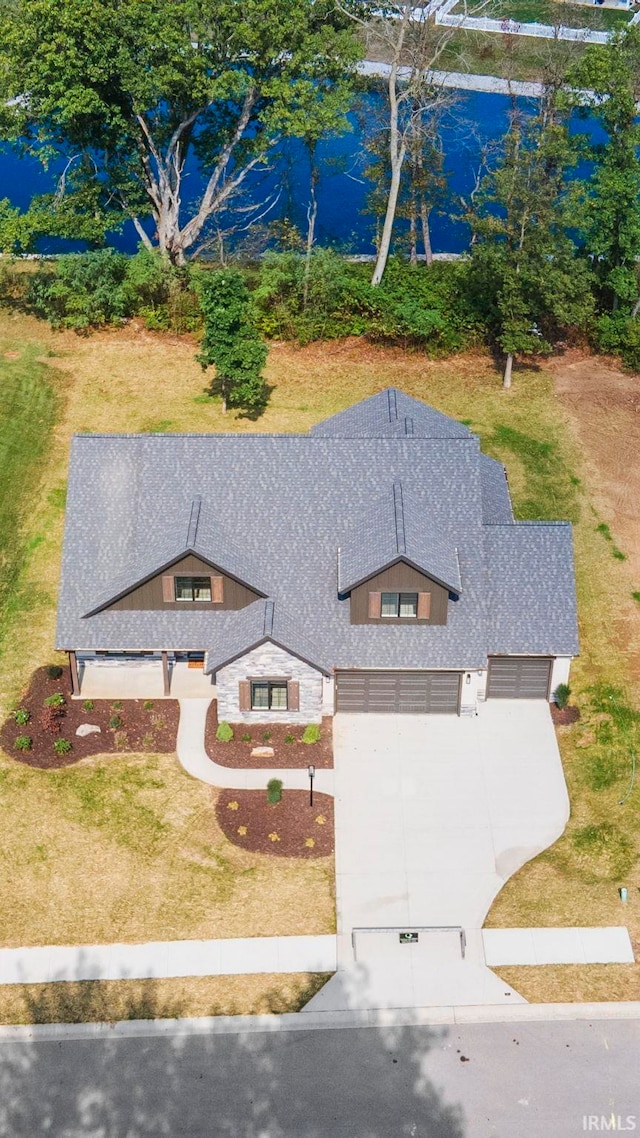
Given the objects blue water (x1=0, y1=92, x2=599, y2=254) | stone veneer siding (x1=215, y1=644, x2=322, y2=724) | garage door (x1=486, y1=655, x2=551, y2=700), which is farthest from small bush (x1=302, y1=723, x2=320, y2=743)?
blue water (x1=0, y1=92, x2=599, y2=254)

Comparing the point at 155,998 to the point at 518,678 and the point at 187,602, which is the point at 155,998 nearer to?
the point at 187,602

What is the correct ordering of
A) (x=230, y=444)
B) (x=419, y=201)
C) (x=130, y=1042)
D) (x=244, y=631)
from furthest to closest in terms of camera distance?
(x=419, y=201)
(x=230, y=444)
(x=244, y=631)
(x=130, y=1042)

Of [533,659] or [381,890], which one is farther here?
[533,659]

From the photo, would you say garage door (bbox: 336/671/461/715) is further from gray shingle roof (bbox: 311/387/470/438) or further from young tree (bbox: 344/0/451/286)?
young tree (bbox: 344/0/451/286)

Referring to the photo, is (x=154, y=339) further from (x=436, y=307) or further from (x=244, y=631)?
(x=244, y=631)

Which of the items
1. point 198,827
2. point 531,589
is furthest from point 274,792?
point 531,589

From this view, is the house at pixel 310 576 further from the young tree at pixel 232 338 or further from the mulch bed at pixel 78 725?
the young tree at pixel 232 338

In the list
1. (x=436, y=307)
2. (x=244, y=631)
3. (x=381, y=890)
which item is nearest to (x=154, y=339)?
(x=436, y=307)
